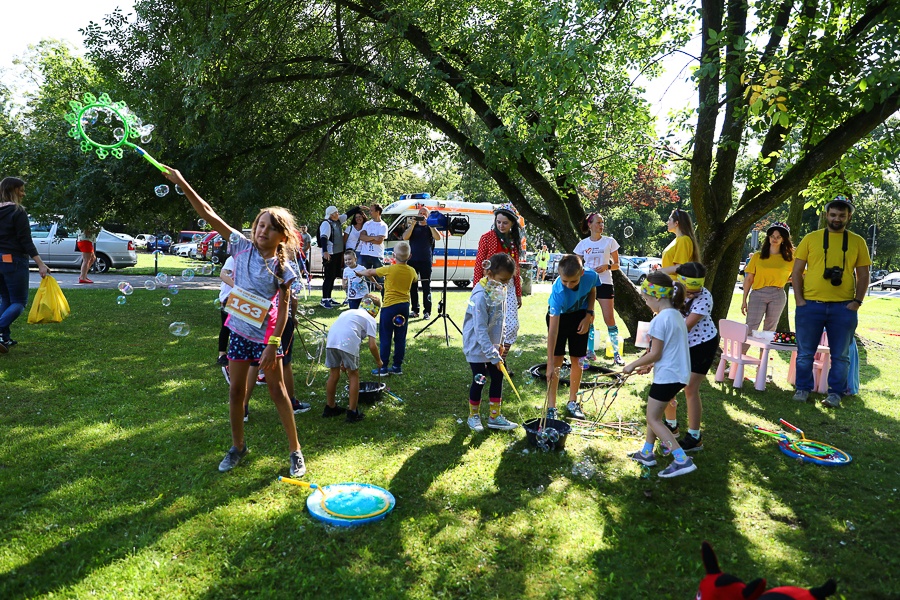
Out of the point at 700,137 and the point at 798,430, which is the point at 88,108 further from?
the point at 700,137

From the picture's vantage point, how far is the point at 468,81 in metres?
8.50

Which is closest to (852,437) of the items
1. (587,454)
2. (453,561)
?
(587,454)

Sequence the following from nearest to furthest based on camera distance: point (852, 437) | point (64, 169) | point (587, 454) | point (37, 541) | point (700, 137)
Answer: point (37, 541)
point (587, 454)
point (852, 437)
point (700, 137)
point (64, 169)

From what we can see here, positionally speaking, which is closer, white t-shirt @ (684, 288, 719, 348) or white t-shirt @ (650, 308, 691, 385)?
white t-shirt @ (650, 308, 691, 385)

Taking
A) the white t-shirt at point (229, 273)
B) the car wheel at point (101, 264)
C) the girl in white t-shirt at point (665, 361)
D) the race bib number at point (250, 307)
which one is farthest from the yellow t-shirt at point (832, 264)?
the car wheel at point (101, 264)

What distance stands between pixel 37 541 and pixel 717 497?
410 cm

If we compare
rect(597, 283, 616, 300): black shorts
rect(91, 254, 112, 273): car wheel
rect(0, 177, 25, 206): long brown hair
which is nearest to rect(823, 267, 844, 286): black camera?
rect(597, 283, 616, 300): black shorts

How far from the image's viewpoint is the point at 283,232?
3.83 metres

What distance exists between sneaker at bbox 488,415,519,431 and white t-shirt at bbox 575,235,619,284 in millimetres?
2951

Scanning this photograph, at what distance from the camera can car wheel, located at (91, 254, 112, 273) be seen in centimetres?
1880

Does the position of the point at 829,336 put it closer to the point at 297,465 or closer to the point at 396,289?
the point at 396,289

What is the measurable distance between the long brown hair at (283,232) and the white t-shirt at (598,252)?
4379 mm

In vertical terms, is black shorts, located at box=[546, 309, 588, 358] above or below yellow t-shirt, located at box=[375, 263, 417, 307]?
below

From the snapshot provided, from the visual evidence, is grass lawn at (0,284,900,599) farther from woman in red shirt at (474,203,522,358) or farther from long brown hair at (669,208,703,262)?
long brown hair at (669,208,703,262)
